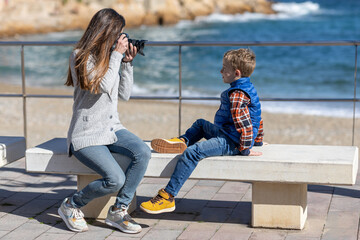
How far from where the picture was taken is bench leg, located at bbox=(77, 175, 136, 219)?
4.38 m

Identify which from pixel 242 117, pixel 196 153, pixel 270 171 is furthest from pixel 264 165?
pixel 196 153

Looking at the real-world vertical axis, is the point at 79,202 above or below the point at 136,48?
below

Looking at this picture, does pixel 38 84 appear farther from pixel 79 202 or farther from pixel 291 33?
pixel 291 33

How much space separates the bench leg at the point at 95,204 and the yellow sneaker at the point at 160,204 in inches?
15.8

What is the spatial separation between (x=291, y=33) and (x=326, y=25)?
4.81 meters

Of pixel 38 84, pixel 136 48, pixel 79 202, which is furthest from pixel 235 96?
pixel 38 84

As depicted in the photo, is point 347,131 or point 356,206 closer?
point 356,206

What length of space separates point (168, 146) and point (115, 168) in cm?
39

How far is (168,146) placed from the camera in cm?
419

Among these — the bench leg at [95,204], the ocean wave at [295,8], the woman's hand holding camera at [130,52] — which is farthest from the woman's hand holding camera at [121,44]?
the ocean wave at [295,8]

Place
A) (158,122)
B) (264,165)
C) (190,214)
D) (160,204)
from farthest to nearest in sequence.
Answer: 1. (158,122)
2. (190,214)
3. (160,204)
4. (264,165)

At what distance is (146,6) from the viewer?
157 feet

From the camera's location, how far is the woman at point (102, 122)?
397cm

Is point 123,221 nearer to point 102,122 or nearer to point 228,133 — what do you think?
point 102,122
